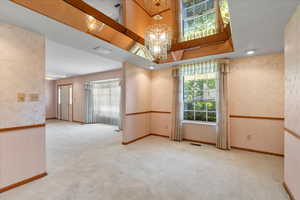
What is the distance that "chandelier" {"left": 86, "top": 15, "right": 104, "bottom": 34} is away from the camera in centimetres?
202

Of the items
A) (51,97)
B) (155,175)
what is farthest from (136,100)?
(51,97)

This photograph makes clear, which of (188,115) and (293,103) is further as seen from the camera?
(188,115)

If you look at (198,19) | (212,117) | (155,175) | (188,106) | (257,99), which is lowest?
(155,175)

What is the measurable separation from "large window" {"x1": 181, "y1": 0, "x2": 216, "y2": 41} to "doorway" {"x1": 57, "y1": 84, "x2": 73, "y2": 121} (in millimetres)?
6822

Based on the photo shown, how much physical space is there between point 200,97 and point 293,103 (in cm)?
241

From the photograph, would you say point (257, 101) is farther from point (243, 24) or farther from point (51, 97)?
point (51, 97)

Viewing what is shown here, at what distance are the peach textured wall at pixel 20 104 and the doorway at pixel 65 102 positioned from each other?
5.94 m

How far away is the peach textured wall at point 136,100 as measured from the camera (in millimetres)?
3861

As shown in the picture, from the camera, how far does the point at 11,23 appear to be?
6.02 ft

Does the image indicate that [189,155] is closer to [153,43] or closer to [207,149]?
[207,149]

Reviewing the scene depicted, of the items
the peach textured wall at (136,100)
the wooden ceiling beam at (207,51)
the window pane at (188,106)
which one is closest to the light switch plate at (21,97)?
the peach textured wall at (136,100)

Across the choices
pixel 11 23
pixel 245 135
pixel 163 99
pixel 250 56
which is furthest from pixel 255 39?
pixel 11 23

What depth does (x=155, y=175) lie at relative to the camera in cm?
224

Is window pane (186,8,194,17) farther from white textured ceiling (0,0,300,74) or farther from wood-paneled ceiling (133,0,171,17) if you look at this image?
white textured ceiling (0,0,300,74)
